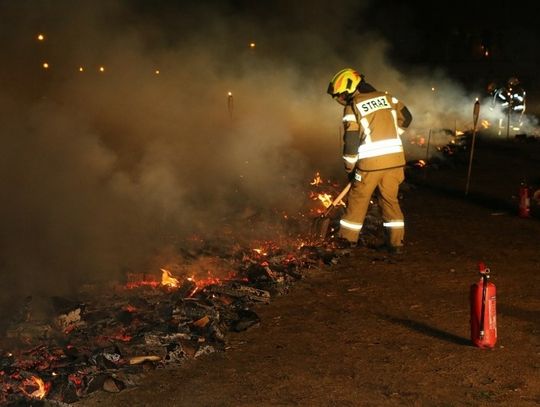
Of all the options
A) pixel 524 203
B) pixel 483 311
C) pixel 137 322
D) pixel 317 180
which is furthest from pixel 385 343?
pixel 317 180

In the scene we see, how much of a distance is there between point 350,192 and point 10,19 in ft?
15.6

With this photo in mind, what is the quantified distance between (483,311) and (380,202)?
2.48 m

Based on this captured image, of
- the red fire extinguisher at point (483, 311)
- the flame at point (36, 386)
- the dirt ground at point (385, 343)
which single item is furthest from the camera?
the red fire extinguisher at point (483, 311)

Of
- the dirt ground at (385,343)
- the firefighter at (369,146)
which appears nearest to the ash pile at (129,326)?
the dirt ground at (385,343)

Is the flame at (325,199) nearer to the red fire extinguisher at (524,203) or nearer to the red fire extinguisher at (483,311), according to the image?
the red fire extinguisher at (524,203)

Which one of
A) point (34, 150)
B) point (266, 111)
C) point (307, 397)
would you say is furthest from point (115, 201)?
point (266, 111)

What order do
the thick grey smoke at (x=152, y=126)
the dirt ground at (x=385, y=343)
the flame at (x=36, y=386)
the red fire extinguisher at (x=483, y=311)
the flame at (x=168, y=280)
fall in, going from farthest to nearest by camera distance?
1. the thick grey smoke at (x=152, y=126)
2. the flame at (x=168, y=280)
3. the red fire extinguisher at (x=483, y=311)
4. the flame at (x=36, y=386)
5. the dirt ground at (x=385, y=343)

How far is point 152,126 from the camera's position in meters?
11.9

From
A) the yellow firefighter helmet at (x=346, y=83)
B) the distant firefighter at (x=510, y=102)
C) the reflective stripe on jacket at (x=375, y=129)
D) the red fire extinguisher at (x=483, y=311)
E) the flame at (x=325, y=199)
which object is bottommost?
the red fire extinguisher at (x=483, y=311)

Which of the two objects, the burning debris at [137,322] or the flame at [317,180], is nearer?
the burning debris at [137,322]

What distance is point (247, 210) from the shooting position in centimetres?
772

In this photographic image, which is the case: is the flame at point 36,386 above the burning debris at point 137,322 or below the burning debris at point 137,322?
below

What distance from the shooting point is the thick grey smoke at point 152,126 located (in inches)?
253

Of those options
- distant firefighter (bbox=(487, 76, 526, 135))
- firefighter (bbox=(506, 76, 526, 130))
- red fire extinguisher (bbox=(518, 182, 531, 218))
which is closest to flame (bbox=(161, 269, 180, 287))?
red fire extinguisher (bbox=(518, 182, 531, 218))
